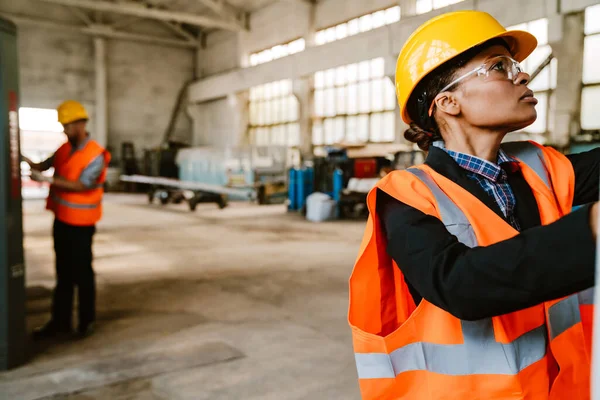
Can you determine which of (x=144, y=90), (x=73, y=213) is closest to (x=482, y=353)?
(x=73, y=213)

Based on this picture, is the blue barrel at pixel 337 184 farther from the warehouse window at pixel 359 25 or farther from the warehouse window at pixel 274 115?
the warehouse window at pixel 274 115

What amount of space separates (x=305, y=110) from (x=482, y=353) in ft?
60.9

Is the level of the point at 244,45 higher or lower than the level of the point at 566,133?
higher

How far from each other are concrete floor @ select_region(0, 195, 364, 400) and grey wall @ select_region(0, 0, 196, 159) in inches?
612

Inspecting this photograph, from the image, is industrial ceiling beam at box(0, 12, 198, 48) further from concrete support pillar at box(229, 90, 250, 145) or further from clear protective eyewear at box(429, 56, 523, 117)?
clear protective eyewear at box(429, 56, 523, 117)

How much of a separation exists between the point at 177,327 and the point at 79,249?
108 cm

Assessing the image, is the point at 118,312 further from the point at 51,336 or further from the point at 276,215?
the point at 276,215

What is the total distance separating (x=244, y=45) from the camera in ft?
73.9

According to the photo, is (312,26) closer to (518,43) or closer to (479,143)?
(518,43)

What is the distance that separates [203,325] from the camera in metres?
4.50

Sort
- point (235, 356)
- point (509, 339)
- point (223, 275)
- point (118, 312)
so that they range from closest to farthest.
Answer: point (509, 339) → point (235, 356) → point (118, 312) → point (223, 275)

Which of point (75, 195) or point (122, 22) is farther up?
point (122, 22)

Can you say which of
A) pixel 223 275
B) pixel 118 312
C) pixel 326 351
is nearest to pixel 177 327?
pixel 118 312

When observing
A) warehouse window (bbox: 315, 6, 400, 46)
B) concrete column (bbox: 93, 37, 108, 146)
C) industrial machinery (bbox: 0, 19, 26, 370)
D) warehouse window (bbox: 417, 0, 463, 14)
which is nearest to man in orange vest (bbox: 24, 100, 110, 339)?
industrial machinery (bbox: 0, 19, 26, 370)
